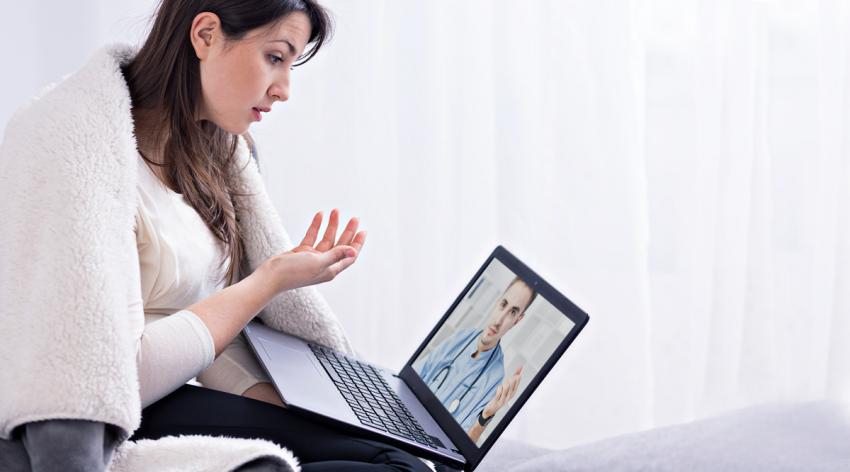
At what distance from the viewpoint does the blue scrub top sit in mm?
1055

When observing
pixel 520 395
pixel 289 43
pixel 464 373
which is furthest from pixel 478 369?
pixel 289 43

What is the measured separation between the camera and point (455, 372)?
115 cm

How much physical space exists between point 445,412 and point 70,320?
0.48m

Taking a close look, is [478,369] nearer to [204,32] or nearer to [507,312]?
[507,312]

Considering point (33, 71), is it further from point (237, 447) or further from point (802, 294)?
point (802, 294)

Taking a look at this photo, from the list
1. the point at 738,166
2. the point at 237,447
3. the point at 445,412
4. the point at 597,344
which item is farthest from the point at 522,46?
the point at 237,447

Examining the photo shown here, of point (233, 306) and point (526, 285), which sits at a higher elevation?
point (526, 285)

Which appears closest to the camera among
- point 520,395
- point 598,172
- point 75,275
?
point 75,275

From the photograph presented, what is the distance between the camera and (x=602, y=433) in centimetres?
199

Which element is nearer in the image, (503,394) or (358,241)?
(503,394)

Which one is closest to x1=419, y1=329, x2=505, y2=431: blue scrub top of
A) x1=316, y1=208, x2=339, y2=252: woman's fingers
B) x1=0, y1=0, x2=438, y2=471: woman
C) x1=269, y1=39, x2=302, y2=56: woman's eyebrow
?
x1=0, y1=0, x2=438, y2=471: woman

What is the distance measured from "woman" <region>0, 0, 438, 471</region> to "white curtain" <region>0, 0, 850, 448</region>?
85cm

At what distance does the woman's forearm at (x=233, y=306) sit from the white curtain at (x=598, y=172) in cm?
109

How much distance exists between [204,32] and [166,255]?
285 millimetres
